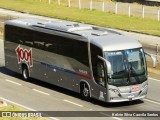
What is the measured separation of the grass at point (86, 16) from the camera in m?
53.5

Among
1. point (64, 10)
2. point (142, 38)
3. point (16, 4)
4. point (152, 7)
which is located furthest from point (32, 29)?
point (152, 7)

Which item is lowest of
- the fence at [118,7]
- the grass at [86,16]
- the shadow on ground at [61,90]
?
the fence at [118,7]

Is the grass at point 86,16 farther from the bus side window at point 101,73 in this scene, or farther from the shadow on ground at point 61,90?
the bus side window at point 101,73

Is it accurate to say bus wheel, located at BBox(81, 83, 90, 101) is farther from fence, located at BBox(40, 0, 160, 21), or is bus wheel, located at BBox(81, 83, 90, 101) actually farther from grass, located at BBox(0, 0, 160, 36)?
fence, located at BBox(40, 0, 160, 21)

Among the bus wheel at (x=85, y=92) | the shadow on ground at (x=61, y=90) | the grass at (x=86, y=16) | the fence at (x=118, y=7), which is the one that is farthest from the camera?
the fence at (x=118, y=7)

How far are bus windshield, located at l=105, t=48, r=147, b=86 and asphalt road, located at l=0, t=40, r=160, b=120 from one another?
1220 mm

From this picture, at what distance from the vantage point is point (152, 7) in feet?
247

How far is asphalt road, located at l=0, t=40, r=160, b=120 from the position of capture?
23.5 metres

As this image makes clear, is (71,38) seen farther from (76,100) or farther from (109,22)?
(109,22)

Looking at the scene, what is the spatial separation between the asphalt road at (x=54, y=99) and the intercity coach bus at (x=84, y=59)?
435 mm

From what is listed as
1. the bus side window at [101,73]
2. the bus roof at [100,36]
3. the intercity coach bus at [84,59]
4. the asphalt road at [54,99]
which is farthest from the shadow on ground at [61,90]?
the bus roof at [100,36]

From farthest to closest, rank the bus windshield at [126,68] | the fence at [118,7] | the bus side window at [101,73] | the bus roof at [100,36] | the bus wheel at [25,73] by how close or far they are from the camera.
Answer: the fence at [118,7] < the bus wheel at [25,73] < the bus roof at [100,36] < the bus side window at [101,73] < the bus windshield at [126,68]

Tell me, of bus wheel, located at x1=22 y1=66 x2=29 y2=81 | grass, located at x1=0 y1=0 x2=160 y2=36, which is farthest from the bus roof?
grass, located at x1=0 y1=0 x2=160 y2=36

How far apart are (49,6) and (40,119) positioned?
51.0 meters
